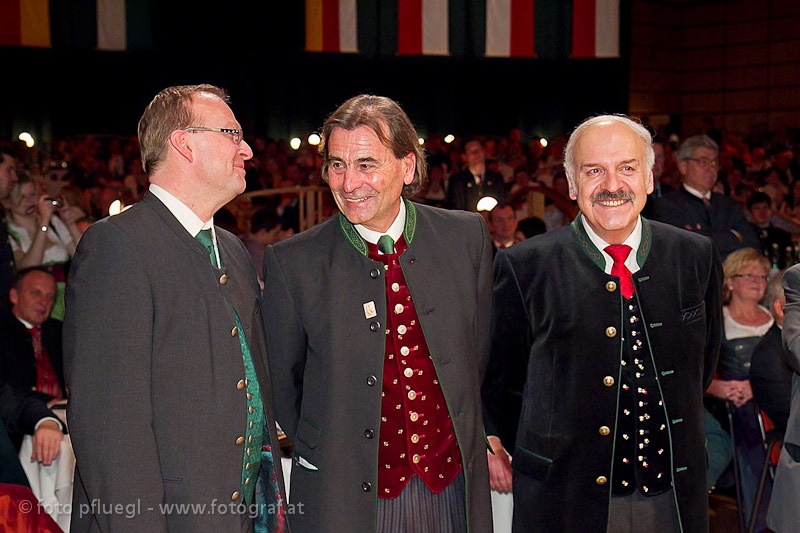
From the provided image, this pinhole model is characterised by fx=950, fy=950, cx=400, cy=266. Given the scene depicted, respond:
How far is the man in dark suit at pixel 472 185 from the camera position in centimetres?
778

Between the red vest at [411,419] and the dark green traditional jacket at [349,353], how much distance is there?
0.12 feet

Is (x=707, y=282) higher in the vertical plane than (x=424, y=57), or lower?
lower

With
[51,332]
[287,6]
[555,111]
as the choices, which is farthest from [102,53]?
[51,332]

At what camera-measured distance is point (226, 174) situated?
213 cm

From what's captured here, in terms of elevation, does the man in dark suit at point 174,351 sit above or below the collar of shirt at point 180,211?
below

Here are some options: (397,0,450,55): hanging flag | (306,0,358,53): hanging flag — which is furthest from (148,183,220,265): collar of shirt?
(306,0,358,53): hanging flag

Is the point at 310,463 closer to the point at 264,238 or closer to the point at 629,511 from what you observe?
the point at 629,511

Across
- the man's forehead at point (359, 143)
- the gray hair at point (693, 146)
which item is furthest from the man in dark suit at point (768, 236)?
the man's forehead at point (359, 143)

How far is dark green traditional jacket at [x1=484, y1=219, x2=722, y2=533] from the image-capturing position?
7.86 ft

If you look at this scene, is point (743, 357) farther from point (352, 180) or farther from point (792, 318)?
point (352, 180)

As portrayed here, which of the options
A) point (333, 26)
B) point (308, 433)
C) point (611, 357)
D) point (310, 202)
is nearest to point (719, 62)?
point (333, 26)

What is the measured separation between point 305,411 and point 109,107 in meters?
14.8

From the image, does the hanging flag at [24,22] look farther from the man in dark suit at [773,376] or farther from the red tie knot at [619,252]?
the red tie knot at [619,252]

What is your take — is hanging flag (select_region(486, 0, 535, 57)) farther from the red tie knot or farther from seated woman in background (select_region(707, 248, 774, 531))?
the red tie knot
